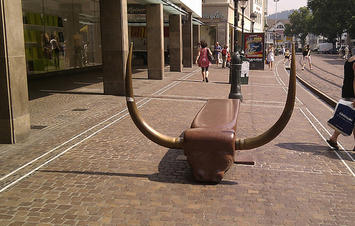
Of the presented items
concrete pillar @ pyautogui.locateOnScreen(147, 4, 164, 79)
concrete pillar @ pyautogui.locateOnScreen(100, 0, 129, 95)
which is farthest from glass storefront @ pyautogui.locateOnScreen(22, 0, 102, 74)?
concrete pillar @ pyautogui.locateOnScreen(100, 0, 129, 95)

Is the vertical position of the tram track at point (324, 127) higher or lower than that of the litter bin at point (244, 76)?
lower

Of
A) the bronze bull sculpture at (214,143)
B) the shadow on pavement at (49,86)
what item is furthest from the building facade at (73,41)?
the bronze bull sculpture at (214,143)

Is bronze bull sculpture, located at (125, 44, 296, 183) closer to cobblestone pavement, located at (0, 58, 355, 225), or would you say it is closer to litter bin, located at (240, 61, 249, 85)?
cobblestone pavement, located at (0, 58, 355, 225)

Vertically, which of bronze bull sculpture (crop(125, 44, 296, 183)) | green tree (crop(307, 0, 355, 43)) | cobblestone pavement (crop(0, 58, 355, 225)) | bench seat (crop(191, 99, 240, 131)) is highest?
green tree (crop(307, 0, 355, 43))

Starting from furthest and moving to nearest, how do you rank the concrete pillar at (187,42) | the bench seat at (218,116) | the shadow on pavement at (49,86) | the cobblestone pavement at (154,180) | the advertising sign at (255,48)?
1. the concrete pillar at (187,42)
2. the advertising sign at (255,48)
3. the shadow on pavement at (49,86)
4. the bench seat at (218,116)
5. the cobblestone pavement at (154,180)

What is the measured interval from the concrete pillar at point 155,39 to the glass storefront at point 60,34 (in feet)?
17.4

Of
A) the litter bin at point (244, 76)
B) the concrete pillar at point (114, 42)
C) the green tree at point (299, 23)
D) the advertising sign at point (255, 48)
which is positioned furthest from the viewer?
the green tree at point (299, 23)

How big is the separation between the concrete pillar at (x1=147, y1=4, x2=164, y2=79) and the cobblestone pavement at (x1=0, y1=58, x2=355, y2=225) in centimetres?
967

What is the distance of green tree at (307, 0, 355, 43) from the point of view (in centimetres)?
6912

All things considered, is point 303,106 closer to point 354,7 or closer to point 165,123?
point 165,123

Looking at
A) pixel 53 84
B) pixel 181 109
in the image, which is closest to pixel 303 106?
pixel 181 109

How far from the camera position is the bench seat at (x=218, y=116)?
547 cm

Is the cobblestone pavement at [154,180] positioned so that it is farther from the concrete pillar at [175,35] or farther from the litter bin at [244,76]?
the concrete pillar at [175,35]

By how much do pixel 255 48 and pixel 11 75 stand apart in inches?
833
